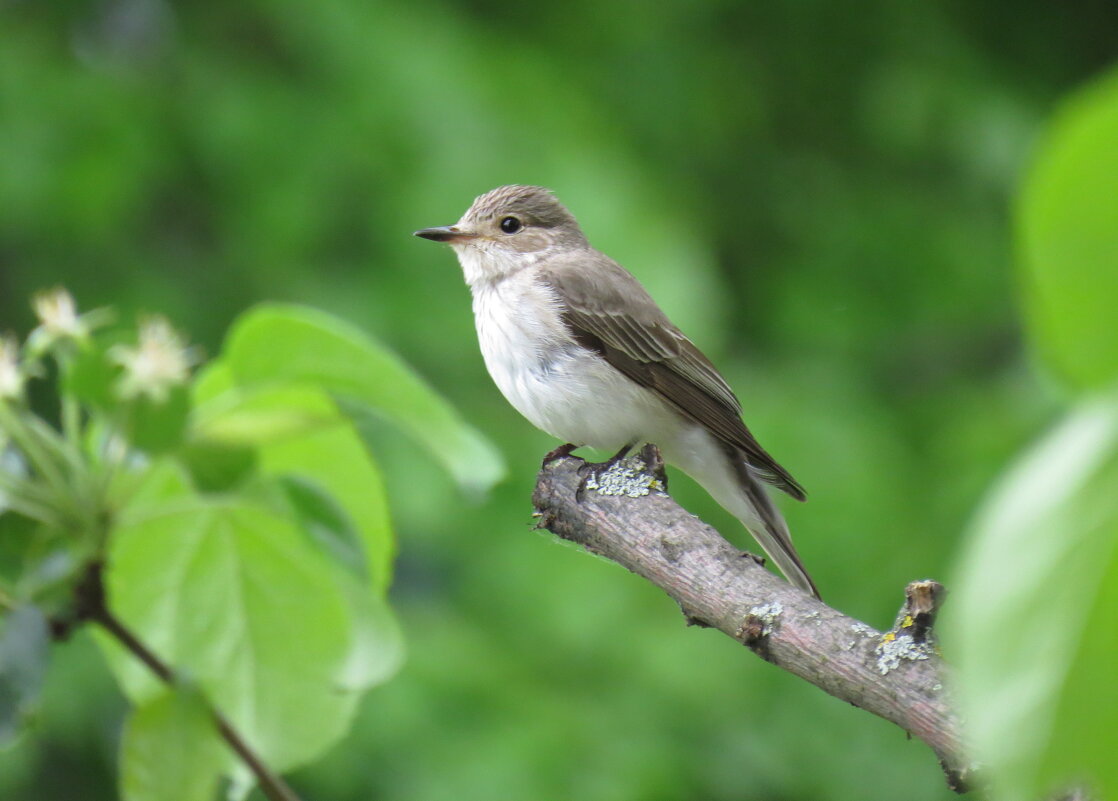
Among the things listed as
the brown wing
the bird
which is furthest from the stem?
the brown wing

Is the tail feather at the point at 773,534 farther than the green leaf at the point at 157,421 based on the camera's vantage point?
Yes

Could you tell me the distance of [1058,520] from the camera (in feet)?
1.20

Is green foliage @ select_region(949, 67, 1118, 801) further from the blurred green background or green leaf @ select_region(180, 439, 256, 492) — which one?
the blurred green background

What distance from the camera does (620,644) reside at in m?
4.36

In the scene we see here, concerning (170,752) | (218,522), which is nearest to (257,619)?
(218,522)

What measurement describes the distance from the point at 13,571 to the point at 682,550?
0.99 m

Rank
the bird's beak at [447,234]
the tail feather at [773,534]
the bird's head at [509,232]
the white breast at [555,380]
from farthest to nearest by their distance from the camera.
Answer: the bird's head at [509,232]
the bird's beak at [447,234]
the white breast at [555,380]
the tail feather at [773,534]

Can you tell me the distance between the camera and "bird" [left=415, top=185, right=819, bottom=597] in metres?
3.53

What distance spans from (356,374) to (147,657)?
311mm

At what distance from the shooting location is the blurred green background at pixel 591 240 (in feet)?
13.8

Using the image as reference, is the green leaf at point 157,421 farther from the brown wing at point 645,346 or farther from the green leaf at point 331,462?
the brown wing at point 645,346

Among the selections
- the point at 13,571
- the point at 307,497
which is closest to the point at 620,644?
the point at 13,571

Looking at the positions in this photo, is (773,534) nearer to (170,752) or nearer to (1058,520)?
(170,752)

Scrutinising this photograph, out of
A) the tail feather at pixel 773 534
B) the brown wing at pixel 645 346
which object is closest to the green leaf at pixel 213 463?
the tail feather at pixel 773 534
